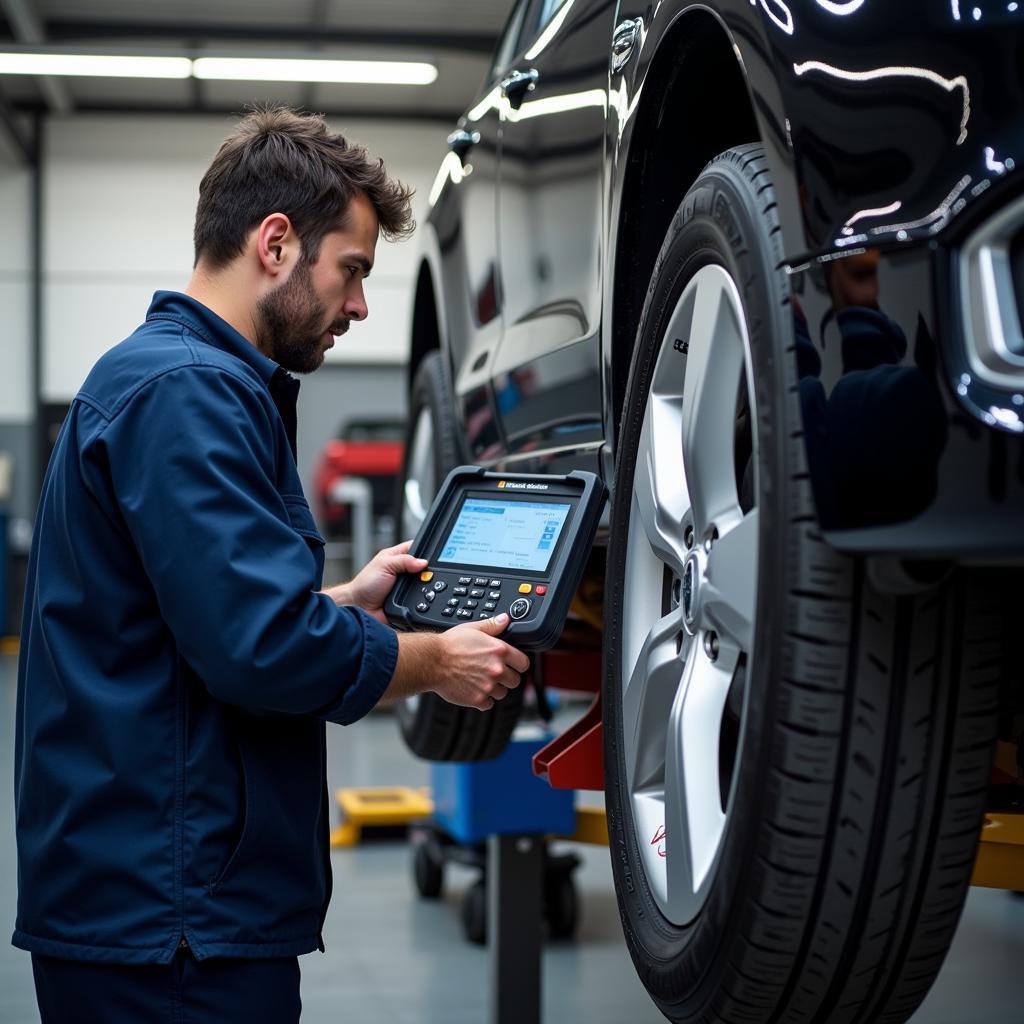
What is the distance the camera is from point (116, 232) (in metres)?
13.0

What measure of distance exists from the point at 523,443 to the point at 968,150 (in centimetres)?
124

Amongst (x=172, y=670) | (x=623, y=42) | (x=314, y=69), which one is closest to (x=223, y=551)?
(x=172, y=670)

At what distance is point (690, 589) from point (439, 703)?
1581 millimetres

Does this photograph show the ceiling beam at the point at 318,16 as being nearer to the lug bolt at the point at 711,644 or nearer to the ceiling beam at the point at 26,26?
the ceiling beam at the point at 26,26

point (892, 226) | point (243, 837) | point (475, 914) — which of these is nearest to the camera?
point (892, 226)

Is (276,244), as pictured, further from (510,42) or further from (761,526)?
(510,42)

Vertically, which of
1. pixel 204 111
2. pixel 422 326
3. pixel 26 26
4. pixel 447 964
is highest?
pixel 204 111

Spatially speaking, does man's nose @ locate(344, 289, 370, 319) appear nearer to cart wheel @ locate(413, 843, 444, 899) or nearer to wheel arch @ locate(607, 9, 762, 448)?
wheel arch @ locate(607, 9, 762, 448)

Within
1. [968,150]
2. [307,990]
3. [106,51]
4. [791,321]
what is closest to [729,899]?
[791,321]

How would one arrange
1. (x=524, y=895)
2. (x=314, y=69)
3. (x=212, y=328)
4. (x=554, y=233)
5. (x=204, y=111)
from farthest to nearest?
(x=204, y=111) → (x=314, y=69) → (x=524, y=895) → (x=554, y=233) → (x=212, y=328)

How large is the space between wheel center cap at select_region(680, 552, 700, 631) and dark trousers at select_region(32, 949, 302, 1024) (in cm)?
59

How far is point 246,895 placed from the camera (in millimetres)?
1455

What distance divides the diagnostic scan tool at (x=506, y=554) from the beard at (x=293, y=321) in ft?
0.88

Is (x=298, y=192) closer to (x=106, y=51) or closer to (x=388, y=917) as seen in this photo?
(x=388, y=917)
